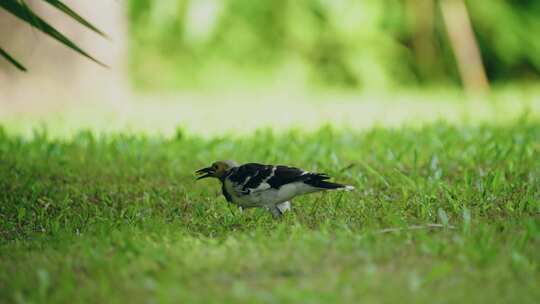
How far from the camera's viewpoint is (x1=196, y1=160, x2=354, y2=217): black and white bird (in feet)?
15.1

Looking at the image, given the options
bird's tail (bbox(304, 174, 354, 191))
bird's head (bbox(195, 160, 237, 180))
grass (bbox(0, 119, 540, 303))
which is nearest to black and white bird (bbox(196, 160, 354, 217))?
bird's tail (bbox(304, 174, 354, 191))

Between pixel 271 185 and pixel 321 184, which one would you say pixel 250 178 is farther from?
pixel 321 184

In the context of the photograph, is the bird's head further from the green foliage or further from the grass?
the green foliage

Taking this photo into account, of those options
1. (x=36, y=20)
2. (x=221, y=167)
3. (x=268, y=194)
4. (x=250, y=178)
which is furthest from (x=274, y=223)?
(x=36, y=20)

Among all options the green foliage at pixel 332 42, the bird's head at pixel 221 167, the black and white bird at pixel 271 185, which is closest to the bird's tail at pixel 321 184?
the black and white bird at pixel 271 185

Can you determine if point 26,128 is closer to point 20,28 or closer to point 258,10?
point 20,28

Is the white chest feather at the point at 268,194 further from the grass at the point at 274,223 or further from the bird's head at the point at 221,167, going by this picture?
the bird's head at the point at 221,167

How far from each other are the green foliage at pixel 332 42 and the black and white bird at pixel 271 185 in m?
8.56

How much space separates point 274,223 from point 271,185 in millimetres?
190

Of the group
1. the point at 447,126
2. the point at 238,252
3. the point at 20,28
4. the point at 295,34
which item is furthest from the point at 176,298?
the point at 295,34

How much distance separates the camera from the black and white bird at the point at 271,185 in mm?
4602

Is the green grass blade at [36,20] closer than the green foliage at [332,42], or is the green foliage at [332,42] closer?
the green grass blade at [36,20]

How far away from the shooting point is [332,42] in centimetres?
1452

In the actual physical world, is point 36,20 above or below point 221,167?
above
